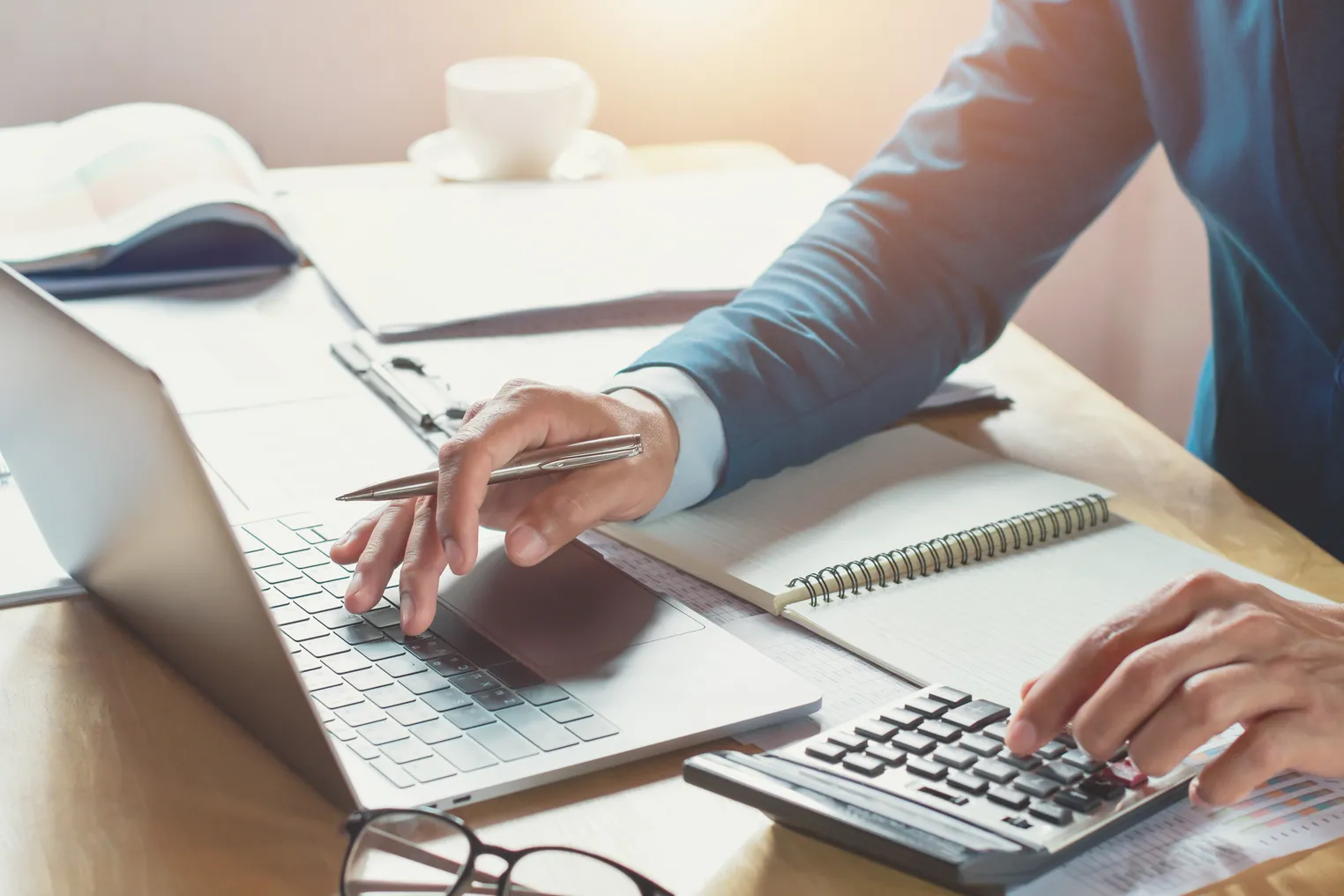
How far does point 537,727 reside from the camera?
0.60 m

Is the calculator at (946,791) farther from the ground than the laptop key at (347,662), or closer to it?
farther from the ground

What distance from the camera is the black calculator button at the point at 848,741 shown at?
57 cm

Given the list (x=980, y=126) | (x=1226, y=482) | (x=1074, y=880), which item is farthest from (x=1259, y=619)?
(x=980, y=126)

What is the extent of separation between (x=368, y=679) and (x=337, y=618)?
2.7 inches

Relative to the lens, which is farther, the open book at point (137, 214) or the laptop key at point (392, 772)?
the open book at point (137, 214)

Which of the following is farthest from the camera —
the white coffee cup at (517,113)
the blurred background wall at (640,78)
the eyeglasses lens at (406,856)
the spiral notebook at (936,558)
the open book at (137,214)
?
the blurred background wall at (640,78)

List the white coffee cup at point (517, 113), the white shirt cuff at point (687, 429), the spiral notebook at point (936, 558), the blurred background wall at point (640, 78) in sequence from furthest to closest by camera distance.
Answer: the blurred background wall at point (640, 78) → the white coffee cup at point (517, 113) → the white shirt cuff at point (687, 429) → the spiral notebook at point (936, 558)

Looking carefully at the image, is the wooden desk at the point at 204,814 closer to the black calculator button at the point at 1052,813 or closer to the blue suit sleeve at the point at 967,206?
the black calculator button at the point at 1052,813

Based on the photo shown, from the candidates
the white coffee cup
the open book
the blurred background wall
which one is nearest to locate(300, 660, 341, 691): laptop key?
the open book

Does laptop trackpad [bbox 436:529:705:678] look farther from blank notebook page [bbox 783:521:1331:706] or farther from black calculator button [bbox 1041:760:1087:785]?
black calculator button [bbox 1041:760:1087:785]

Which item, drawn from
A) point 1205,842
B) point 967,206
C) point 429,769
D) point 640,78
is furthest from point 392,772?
point 640,78

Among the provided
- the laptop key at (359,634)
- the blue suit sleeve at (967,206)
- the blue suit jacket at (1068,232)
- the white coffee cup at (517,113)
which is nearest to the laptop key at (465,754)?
the laptop key at (359,634)

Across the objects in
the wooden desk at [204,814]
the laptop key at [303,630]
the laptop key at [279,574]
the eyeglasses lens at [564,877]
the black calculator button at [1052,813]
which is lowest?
the wooden desk at [204,814]

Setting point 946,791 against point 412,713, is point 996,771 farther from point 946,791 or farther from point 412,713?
point 412,713
